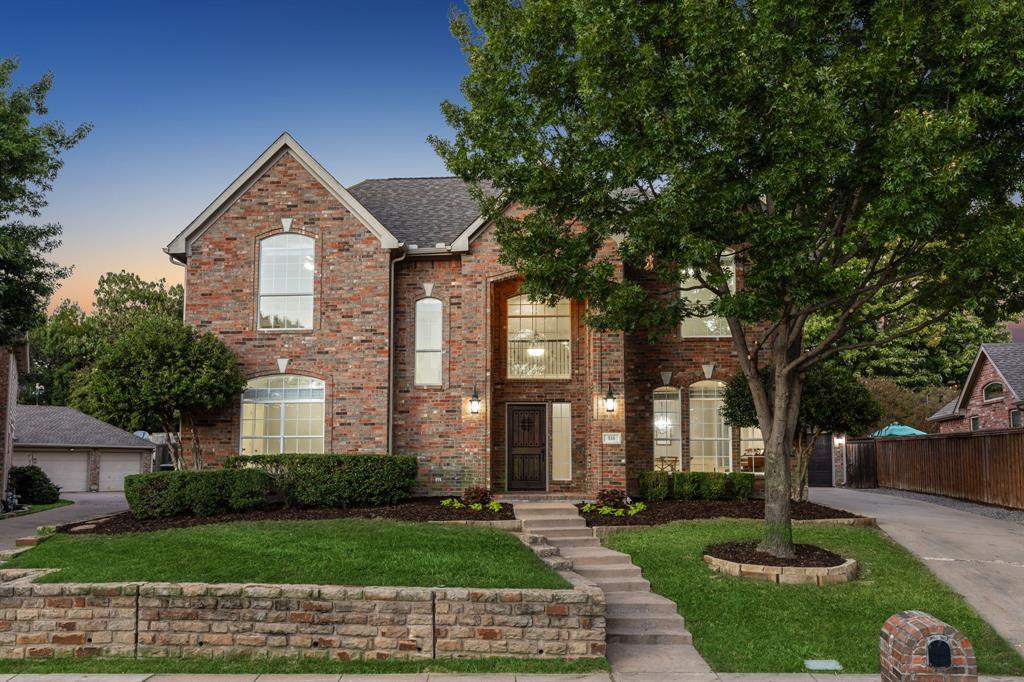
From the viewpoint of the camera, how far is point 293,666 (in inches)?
318

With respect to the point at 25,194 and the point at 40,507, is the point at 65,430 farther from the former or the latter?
the point at 25,194

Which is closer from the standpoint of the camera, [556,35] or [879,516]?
[556,35]

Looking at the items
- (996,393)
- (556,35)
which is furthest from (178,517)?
(996,393)

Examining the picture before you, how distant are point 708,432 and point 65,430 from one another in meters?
29.8

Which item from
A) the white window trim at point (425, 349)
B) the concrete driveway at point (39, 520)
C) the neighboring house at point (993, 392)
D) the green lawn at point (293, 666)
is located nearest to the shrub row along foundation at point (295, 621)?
the green lawn at point (293, 666)

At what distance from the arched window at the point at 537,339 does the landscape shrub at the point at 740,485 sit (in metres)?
4.46

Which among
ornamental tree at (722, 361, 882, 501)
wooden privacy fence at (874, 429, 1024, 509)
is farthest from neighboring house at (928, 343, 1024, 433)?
ornamental tree at (722, 361, 882, 501)

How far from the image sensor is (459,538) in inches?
450

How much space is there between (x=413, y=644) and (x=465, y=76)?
9.32 metres

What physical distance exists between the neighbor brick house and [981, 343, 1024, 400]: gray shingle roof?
1094 centimetres

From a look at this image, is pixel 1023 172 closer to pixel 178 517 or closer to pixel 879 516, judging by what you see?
pixel 879 516

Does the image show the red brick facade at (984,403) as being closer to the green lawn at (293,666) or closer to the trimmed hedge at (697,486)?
the trimmed hedge at (697,486)

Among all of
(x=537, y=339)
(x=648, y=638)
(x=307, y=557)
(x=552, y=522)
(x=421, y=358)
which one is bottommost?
(x=648, y=638)

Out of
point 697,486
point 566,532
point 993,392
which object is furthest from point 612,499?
point 993,392
